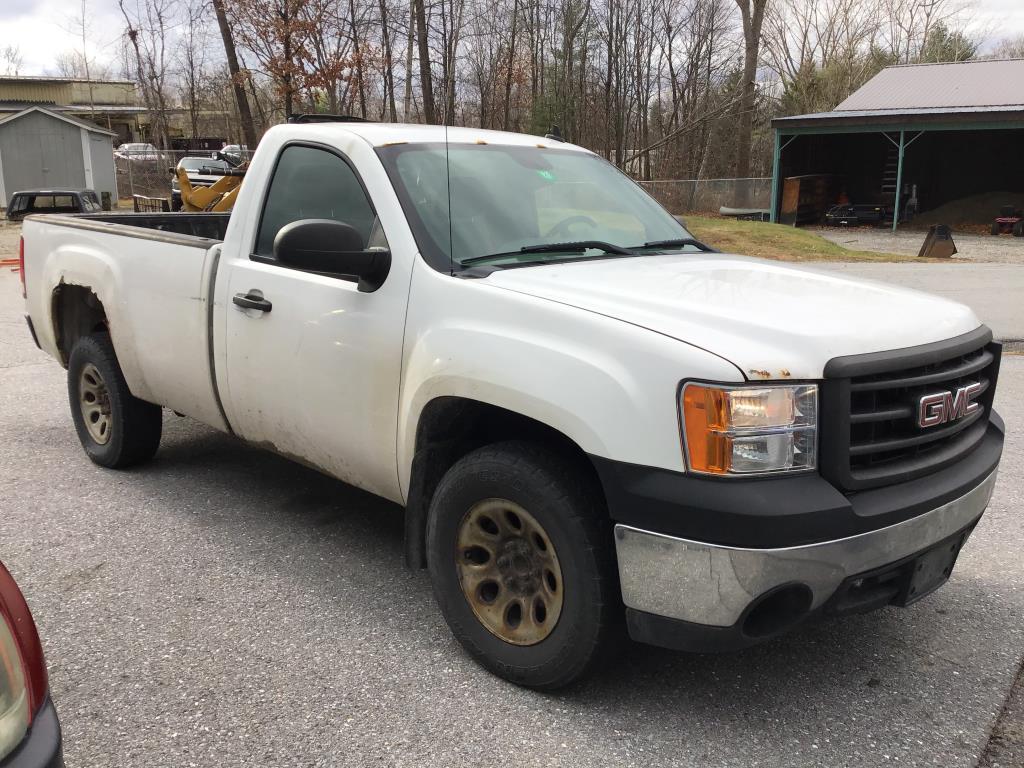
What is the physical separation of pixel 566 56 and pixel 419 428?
130 ft

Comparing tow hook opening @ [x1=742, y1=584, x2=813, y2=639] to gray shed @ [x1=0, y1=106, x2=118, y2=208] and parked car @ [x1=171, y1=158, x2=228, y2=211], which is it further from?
gray shed @ [x1=0, y1=106, x2=118, y2=208]

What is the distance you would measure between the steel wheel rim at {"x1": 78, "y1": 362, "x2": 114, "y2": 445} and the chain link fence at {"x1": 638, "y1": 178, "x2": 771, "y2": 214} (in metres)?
27.7

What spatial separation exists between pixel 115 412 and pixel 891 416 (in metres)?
4.13

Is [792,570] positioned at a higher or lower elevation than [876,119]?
lower

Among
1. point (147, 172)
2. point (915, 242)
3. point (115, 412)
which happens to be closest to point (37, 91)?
point (147, 172)

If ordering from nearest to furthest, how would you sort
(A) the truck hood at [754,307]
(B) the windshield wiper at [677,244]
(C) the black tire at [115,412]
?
(A) the truck hood at [754,307]
(B) the windshield wiper at [677,244]
(C) the black tire at [115,412]

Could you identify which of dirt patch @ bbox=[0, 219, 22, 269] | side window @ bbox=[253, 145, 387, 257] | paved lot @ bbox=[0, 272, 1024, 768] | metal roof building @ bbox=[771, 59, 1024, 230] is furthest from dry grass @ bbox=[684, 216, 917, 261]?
paved lot @ bbox=[0, 272, 1024, 768]

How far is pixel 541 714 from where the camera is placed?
9.84 ft

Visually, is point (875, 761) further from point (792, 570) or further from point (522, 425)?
point (522, 425)

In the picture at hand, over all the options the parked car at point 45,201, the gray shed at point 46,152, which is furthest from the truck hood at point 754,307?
the gray shed at point 46,152

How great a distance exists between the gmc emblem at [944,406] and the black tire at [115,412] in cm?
404

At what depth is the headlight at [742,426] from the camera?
8.34 feet

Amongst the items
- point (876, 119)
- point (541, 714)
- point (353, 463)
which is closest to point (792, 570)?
point (541, 714)

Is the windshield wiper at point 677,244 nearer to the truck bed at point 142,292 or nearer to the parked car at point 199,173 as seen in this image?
the truck bed at point 142,292
